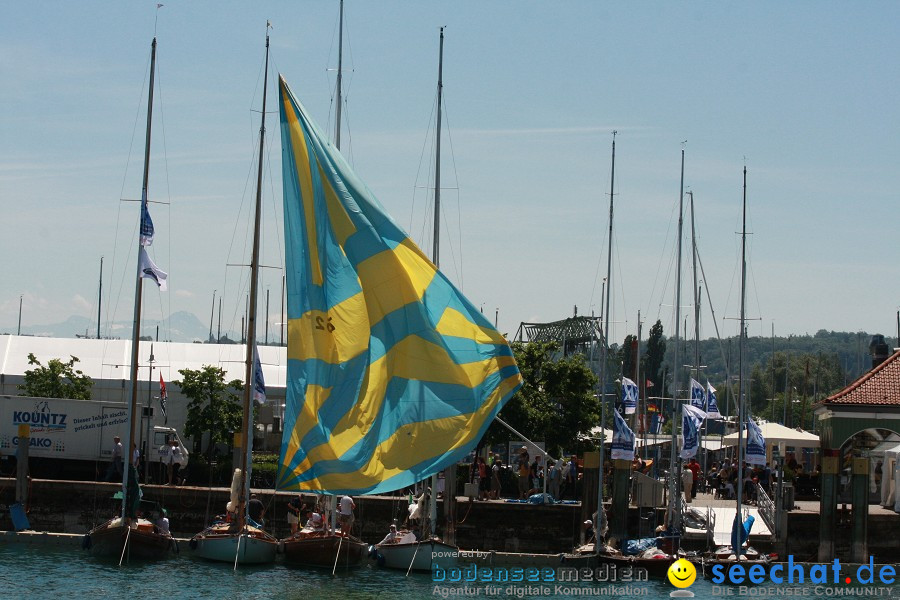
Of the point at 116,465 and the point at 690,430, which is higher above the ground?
the point at 690,430

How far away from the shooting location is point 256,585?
31.2 m

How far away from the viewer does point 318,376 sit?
28750mm

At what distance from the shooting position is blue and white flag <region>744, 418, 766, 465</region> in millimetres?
38500

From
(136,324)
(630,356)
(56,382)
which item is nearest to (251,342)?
(136,324)

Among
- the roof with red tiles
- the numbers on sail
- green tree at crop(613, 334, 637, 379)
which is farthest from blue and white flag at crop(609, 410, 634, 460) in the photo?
green tree at crop(613, 334, 637, 379)

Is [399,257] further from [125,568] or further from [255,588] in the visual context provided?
[125,568]

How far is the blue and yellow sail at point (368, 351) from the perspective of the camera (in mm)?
28078

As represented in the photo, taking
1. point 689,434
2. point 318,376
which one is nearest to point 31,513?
point 318,376

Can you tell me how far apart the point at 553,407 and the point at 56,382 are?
66.1 ft

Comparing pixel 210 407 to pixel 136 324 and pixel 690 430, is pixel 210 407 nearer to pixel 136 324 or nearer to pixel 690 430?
pixel 136 324

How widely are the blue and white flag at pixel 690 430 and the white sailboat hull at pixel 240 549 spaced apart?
14.7 metres

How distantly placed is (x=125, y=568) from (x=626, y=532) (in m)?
14.6

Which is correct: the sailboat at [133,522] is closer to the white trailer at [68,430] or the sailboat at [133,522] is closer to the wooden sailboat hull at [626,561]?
the white trailer at [68,430]

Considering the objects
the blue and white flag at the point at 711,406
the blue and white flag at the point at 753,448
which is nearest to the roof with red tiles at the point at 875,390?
the blue and white flag at the point at 711,406
